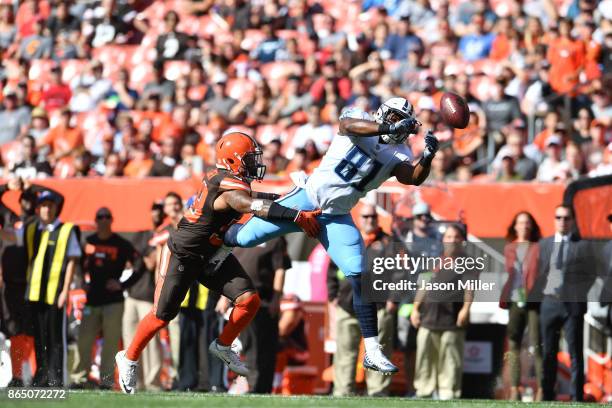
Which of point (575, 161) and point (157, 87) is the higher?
point (157, 87)

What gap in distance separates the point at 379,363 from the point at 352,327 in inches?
98.8

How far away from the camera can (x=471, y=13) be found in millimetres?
16891

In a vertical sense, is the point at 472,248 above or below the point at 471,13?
below

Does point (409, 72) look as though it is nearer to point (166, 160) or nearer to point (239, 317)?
point (166, 160)

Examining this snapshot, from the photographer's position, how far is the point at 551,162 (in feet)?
43.2

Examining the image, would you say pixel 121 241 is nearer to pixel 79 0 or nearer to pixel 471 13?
pixel 471 13

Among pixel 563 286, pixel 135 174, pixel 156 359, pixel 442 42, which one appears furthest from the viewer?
pixel 442 42

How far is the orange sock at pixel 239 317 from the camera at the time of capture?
9.00 meters

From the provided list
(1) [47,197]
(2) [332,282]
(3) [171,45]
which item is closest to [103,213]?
(1) [47,197]

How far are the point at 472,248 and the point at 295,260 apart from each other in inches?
76.7

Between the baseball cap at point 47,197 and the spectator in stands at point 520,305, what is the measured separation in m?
4.11

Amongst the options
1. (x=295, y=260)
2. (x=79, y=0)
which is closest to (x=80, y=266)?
(x=295, y=260)

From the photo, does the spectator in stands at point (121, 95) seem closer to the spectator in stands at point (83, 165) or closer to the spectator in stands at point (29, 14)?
the spectator in stands at point (83, 165)

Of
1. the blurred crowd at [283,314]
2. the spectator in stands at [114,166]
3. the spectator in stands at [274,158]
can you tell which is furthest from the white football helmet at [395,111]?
the spectator in stands at [114,166]
